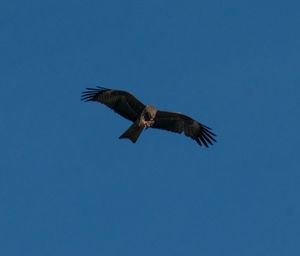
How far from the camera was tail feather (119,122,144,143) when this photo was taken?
26344 mm

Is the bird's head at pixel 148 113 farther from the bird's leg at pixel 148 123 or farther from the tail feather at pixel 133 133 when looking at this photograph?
the tail feather at pixel 133 133

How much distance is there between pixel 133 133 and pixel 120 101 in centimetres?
206

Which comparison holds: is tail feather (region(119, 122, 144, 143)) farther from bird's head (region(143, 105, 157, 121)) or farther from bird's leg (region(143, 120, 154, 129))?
bird's head (region(143, 105, 157, 121))

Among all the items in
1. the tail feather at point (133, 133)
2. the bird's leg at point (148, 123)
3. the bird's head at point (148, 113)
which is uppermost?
the bird's head at point (148, 113)

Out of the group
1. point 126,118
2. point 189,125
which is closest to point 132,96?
point 126,118

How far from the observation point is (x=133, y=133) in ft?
87.2

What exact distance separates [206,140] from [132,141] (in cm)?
426

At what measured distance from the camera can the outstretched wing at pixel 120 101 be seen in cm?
2800

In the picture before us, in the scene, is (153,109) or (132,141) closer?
(132,141)

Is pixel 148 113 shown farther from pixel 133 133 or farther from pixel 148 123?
pixel 133 133

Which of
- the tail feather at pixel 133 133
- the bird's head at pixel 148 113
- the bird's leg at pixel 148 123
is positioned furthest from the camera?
the bird's head at pixel 148 113

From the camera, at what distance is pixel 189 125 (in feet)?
96.4

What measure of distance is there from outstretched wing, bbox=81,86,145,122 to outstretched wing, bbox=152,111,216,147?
2.73ft

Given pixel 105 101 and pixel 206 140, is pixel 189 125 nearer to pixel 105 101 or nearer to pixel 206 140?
pixel 206 140
